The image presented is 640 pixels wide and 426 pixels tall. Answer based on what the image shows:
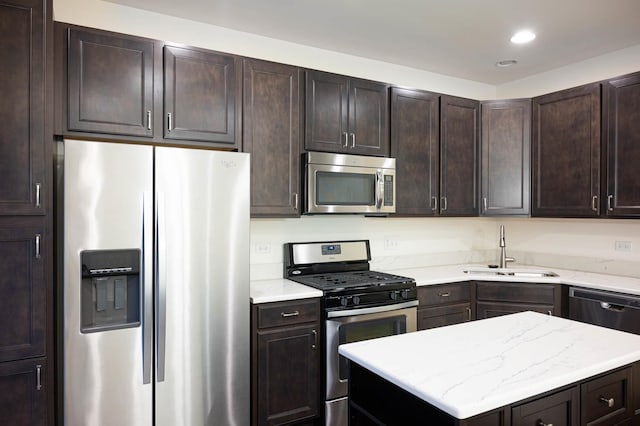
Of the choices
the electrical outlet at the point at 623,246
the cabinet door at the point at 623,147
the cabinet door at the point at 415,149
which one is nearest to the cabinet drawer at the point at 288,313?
the cabinet door at the point at 415,149

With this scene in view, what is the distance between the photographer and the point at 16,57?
76.2 inches

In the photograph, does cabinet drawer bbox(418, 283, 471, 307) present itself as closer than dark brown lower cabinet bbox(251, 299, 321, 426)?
No

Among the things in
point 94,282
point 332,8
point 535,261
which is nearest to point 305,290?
point 94,282

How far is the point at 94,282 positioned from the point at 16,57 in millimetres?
1121

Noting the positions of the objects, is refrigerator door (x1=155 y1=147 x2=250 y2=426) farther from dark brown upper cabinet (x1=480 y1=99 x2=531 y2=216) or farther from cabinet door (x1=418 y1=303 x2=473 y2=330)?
dark brown upper cabinet (x1=480 y1=99 x2=531 y2=216)

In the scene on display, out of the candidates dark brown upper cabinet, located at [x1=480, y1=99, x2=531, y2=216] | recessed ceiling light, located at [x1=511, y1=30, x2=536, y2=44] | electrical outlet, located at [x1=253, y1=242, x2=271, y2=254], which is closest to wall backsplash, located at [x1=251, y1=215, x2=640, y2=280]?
electrical outlet, located at [x1=253, y1=242, x2=271, y2=254]

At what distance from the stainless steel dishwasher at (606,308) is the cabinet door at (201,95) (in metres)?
2.73

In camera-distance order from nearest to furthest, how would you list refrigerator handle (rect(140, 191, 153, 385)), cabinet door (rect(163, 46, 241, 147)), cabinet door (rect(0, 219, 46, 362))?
cabinet door (rect(0, 219, 46, 362)) → refrigerator handle (rect(140, 191, 153, 385)) → cabinet door (rect(163, 46, 241, 147))

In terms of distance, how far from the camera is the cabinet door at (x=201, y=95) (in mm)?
2480

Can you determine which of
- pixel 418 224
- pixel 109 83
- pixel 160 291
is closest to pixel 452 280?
pixel 418 224

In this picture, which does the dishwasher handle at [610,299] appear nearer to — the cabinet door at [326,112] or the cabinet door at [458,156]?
the cabinet door at [458,156]

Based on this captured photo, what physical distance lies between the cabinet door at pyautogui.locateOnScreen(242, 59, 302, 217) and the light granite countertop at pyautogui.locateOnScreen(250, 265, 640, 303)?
51 cm

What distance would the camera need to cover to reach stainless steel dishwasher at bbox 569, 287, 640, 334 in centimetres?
275

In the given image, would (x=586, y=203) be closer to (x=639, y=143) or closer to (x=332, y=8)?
(x=639, y=143)
